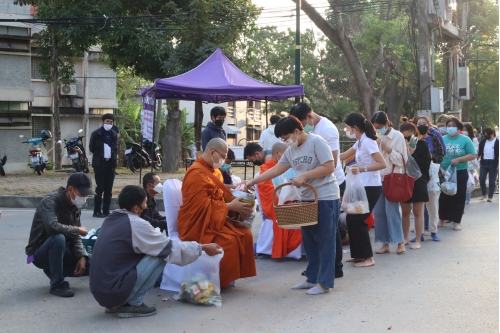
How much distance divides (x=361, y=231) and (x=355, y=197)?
20.1 inches

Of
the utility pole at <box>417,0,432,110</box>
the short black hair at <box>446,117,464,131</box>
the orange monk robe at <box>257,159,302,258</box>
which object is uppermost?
the utility pole at <box>417,0,432,110</box>

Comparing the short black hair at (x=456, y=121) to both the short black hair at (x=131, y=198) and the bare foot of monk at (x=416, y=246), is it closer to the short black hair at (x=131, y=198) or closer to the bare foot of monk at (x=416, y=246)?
the bare foot of monk at (x=416, y=246)

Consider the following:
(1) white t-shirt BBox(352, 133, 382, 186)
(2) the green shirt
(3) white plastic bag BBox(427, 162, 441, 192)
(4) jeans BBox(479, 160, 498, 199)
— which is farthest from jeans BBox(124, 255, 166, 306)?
(4) jeans BBox(479, 160, 498, 199)

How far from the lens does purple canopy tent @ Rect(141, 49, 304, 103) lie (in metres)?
12.2

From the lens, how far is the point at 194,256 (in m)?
5.89

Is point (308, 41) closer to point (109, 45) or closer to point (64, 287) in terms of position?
point (109, 45)

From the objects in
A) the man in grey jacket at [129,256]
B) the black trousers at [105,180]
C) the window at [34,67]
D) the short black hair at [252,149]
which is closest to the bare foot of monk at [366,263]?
the short black hair at [252,149]

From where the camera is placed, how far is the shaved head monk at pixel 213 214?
675cm

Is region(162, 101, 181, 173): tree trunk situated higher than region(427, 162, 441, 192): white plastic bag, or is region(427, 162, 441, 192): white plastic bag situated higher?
region(162, 101, 181, 173): tree trunk

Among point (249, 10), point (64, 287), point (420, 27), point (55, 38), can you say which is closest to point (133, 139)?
point (55, 38)

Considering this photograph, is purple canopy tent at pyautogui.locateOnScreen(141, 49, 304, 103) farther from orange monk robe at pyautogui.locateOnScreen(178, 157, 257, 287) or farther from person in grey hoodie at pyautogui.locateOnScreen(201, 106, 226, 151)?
orange monk robe at pyautogui.locateOnScreen(178, 157, 257, 287)

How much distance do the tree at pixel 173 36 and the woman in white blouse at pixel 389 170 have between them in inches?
487

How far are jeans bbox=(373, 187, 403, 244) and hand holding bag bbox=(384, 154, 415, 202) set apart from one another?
0.12 meters

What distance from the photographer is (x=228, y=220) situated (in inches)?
274
